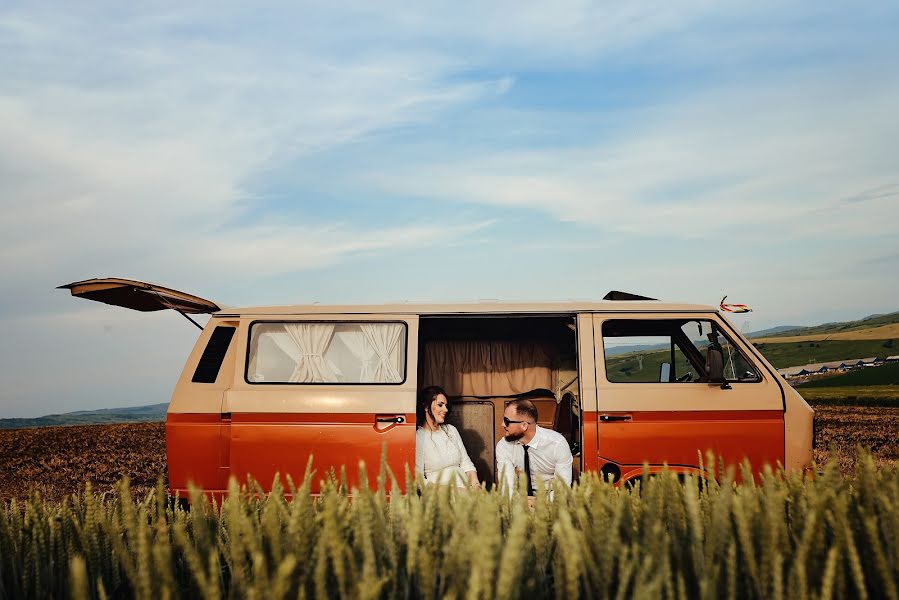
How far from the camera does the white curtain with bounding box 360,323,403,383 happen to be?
684cm

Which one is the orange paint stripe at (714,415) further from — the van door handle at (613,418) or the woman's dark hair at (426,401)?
the woman's dark hair at (426,401)

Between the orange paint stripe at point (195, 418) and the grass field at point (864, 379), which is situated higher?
the orange paint stripe at point (195, 418)

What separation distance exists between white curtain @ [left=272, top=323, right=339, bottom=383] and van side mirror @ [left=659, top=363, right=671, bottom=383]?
3.16 m

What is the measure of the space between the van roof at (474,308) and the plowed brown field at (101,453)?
201 inches

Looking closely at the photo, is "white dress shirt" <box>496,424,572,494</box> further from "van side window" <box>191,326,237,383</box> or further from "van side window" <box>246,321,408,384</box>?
"van side window" <box>191,326,237,383</box>

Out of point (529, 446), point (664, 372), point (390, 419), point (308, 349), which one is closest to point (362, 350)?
point (308, 349)

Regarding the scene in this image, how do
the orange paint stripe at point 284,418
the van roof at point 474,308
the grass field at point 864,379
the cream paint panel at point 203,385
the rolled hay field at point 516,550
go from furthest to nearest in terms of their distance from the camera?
1. the grass field at point 864,379
2. the van roof at point 474,308
3. the cream paint panel at point 203,385
4. the orange paint stripe at point 284,418
5. the rolled hay field at point 516,550

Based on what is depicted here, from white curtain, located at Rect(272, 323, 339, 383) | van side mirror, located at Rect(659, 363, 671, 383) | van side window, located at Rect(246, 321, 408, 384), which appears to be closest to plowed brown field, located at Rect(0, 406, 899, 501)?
van side mirror, located at Rect(659, 363, 671, 383)

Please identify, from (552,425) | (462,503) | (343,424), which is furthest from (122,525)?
(552,425)

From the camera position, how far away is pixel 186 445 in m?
6.77

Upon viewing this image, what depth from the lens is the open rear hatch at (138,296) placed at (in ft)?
21.6

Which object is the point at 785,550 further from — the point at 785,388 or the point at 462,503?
the point at 785,388

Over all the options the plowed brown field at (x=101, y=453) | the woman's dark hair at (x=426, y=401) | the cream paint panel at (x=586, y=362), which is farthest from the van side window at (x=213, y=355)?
the plowed brown field at (x=101, y=453)

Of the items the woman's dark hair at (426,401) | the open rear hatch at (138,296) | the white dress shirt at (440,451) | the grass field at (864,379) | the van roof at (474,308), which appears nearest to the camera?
the open rear hatch at (138,296)
